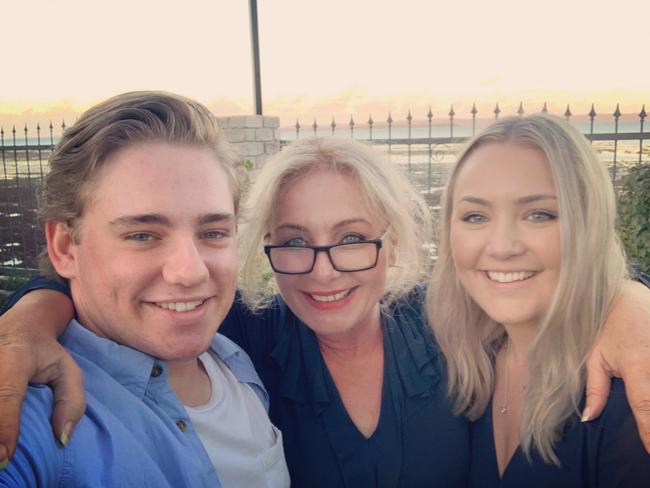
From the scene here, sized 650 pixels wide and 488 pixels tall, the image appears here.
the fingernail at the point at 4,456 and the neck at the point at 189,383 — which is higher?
the fingernail at the point at 4,456

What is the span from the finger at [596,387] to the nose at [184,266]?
129cm

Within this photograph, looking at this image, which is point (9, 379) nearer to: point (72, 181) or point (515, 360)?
point (72, 181)

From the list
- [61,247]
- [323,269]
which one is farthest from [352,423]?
[61,247]

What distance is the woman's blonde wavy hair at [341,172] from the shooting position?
228 cm

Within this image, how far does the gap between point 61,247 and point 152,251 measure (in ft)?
1.13

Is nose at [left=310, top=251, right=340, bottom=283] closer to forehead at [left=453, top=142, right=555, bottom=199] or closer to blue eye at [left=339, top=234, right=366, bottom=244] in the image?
blue eye at [left=339, top=234, right=366, bottom=244]

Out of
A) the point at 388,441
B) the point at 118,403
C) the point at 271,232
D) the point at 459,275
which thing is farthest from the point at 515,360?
the point at 118,403

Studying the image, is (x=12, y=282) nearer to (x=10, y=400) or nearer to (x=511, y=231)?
(x=10, y=400)

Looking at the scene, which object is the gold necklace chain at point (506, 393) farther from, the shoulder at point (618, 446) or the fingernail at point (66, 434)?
the fingernail at point (66, 434)

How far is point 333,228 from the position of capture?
2.20m

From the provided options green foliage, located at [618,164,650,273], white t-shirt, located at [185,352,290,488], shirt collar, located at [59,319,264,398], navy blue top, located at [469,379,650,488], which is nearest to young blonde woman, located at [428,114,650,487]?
navy blue top, located at [469,379,650,488]

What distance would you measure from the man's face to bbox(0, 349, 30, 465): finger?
0.34 metres

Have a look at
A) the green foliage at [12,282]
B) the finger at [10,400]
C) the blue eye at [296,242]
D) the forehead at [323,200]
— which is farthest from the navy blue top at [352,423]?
the green foliage at [12,282]

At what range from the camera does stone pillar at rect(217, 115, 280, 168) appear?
6672 mm
